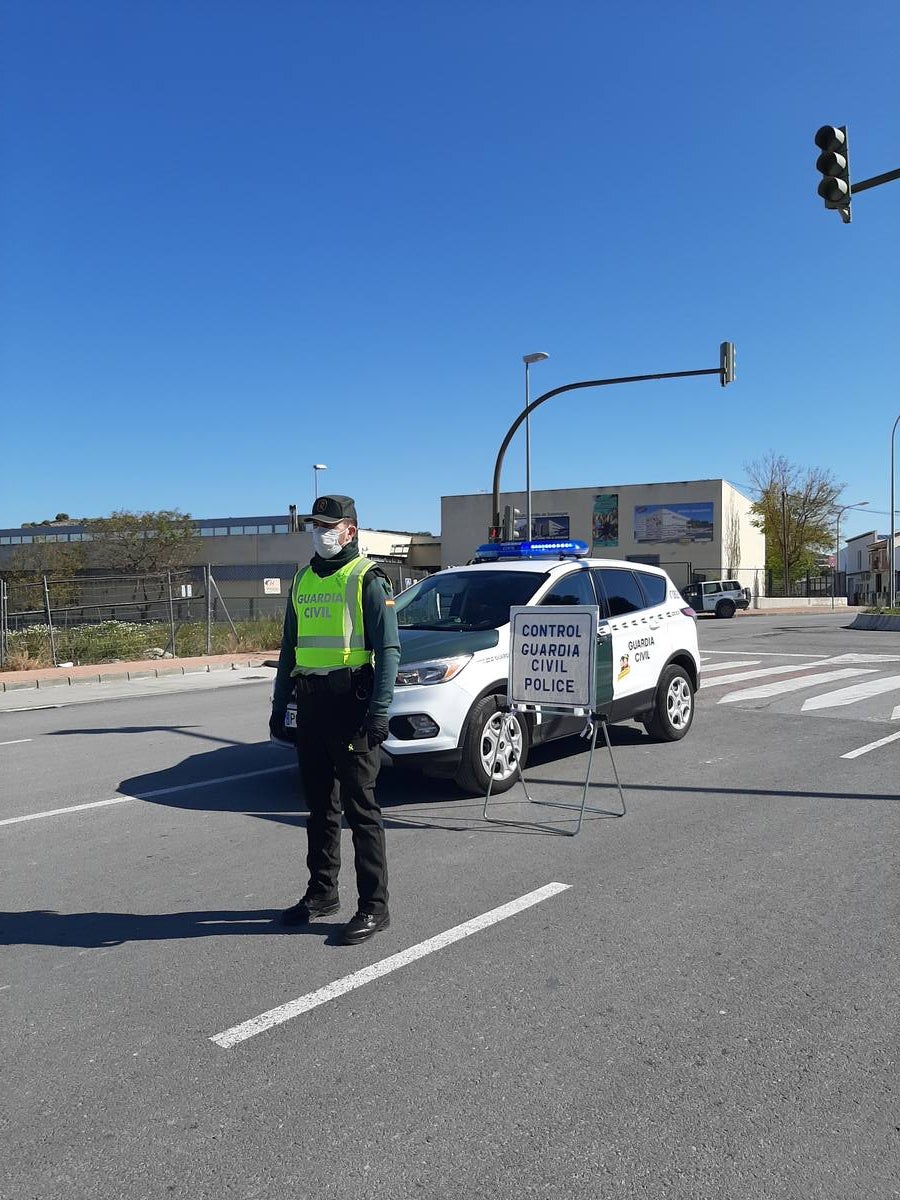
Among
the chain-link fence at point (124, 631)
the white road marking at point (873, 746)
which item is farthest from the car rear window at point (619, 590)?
the chain-link fence at point (124, 631)

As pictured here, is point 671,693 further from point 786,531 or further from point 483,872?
point 786,531

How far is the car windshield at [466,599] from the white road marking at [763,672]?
21.7ft

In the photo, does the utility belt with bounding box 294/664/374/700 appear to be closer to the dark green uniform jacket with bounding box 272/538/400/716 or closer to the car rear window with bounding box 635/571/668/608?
the dark green uniform jacket with bounding box 272/538/400/716

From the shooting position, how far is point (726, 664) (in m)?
17.3

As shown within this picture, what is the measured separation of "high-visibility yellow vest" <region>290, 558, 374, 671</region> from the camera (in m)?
4.48

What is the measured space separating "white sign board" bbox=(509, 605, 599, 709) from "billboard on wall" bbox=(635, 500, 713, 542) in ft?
174

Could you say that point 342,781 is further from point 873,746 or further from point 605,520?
point 605,520

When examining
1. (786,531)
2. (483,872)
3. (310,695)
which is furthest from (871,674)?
(786,531)

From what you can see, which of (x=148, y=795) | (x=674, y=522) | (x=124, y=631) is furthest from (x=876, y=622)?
(x=148, y=795)

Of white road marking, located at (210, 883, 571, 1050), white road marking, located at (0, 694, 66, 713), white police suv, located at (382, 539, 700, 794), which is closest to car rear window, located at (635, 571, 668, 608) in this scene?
white police suv, located at (382, 539, 700, 794)

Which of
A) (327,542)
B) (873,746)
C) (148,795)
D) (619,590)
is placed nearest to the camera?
(327,542)

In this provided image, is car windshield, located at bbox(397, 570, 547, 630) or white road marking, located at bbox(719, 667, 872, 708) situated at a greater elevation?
car windshield, located at bbox(397, 570, 547, 630)

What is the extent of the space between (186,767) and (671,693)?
461 cm

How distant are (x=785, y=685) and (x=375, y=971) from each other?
11.2 metres
